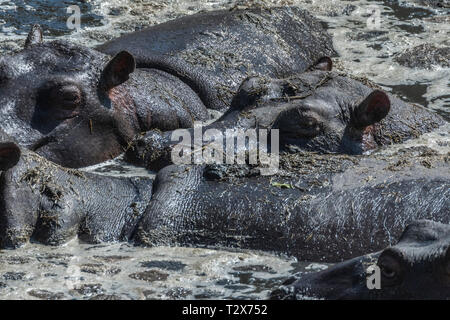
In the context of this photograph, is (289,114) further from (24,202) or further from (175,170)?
(24,202)

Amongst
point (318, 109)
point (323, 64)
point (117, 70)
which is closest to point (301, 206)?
point (318, 109)

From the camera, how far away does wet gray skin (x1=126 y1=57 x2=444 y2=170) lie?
810 cm

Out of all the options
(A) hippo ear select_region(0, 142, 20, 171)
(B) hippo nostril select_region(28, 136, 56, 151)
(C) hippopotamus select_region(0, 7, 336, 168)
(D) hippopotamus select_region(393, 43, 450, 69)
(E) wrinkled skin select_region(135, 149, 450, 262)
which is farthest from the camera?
(D) hippopotamus select_region(393, 43, 450, 69)

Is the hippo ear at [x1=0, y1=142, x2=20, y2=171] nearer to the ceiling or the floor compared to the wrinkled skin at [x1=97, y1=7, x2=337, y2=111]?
nearer to the floor

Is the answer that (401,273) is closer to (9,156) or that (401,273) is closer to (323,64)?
(9,156)

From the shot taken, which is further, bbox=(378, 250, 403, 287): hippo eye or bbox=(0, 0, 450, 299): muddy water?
bbox=(0, 0, 450, 299): muddy water

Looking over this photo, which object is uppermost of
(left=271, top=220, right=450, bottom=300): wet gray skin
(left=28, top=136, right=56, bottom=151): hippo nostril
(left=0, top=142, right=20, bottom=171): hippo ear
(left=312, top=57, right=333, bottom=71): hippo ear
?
(left=312, top=57, right=333, bottom=71): hippo ear

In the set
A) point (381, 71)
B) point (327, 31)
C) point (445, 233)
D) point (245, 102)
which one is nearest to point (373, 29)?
point (327, 31)

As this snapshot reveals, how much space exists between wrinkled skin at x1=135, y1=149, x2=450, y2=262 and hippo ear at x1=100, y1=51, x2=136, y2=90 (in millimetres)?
1689

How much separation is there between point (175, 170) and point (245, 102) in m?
1.58

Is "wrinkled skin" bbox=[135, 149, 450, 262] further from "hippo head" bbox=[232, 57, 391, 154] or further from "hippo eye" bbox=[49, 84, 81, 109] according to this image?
"hippo eye" bbox=[49, 84, 81, 109]

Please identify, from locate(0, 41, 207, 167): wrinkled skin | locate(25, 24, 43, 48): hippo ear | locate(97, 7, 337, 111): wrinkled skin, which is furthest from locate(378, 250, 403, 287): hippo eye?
locate(25, 24, 43, 48): hippo ear

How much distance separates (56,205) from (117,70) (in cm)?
211

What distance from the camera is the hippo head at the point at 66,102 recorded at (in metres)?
8.14
